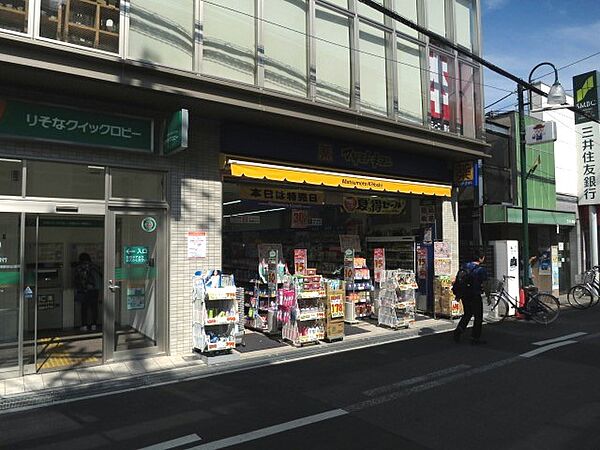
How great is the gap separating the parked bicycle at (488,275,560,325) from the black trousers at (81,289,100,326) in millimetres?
9407

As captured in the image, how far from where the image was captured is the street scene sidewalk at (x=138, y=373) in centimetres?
643

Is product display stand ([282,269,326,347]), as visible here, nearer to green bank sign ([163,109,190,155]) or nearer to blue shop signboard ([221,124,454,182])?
blue shop signboard ([221,124,454,182])

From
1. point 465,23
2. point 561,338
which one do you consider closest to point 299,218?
point 561,338

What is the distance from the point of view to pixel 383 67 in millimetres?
11891

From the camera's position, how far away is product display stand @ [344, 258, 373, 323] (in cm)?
1173

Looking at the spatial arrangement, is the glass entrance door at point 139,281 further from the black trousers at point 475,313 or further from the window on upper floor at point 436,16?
the window on upper floor at point 436,16

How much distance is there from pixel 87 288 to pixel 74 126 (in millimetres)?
3618

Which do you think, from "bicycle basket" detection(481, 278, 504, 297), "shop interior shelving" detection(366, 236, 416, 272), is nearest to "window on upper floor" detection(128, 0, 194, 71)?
"shop interior shelving" detection(366, 236, 416, 272)

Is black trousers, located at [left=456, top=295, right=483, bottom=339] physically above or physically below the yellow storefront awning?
below

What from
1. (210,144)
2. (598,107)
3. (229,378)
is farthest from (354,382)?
(598,107)

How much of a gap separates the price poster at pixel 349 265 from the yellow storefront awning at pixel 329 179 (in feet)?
5.72

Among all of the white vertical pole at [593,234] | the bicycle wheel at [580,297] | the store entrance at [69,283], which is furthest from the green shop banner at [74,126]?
the white vertical pole at [593,234]

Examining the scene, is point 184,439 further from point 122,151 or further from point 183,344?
point 122,151

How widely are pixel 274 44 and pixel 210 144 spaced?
249cm
